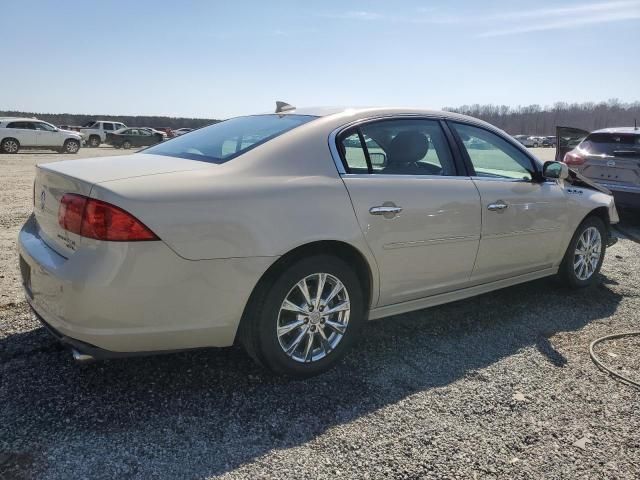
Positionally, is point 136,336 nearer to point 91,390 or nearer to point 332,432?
point 91,390

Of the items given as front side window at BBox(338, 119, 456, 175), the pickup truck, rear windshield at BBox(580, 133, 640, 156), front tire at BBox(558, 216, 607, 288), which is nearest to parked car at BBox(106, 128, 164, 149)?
the pickup truck

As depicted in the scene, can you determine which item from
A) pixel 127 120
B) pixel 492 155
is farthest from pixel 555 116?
pixel 492 155

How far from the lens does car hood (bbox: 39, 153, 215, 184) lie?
8.71 feet

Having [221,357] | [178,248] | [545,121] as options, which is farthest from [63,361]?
[545,121]

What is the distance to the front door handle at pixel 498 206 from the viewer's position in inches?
149

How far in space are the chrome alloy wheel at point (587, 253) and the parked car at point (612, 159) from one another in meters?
3.31

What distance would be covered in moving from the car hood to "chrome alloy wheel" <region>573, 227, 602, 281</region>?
3.56 metres

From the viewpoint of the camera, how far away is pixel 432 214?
341cm

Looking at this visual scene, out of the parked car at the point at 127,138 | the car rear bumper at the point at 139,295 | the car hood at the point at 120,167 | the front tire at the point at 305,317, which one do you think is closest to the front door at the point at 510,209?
the front tire at the point at 305,317

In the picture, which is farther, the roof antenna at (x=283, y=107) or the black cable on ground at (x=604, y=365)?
the roof antenna at (x=283, y=107)

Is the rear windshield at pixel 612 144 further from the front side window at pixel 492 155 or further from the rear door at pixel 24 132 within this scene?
the rear door at pixel 24 132

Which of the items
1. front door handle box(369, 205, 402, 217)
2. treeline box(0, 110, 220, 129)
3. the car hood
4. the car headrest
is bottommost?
front door handle box(369, 205, 402, 217)

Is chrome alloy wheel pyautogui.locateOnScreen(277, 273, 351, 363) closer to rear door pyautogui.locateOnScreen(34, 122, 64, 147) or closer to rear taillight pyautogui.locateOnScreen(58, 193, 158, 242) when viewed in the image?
rear taillight pyautogui.locateOnScreen(58, 193, 158, 242)

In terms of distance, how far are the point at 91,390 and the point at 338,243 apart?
1.55 metres
